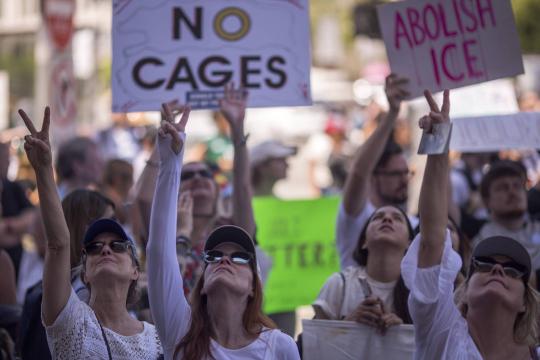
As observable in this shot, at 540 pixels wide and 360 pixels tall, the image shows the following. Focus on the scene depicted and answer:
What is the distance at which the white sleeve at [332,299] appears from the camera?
19.5ft

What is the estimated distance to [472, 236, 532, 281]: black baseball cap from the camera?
5.01 meters

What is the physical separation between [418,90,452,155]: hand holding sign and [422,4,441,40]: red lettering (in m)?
1.87

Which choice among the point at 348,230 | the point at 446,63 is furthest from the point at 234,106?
the point at 446,63

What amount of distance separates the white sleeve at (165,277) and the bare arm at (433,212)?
0.91 m

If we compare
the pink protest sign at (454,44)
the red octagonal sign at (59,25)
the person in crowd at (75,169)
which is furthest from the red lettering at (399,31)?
the red octagonal sign at (59,25)

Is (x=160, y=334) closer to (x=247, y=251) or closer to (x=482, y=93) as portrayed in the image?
(x=247, y=251)

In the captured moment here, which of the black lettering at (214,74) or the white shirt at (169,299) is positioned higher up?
the black lettering at (214,74)

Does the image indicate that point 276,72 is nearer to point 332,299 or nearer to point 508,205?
point 332,299

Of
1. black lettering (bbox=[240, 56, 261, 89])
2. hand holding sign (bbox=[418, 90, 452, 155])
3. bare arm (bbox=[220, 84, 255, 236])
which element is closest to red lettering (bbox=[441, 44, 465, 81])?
black lettering (bbox=[240, 56, 261, 89])

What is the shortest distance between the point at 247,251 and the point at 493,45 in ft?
7.32

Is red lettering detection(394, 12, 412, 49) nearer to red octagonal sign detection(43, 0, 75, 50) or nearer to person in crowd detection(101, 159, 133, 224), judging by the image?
person in crowd detection(101, 159, 133, 224)

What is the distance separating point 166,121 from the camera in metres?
5.28

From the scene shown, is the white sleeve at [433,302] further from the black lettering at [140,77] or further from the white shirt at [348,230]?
the black lettering at [140,77]

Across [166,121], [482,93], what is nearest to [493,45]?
[166,121]
